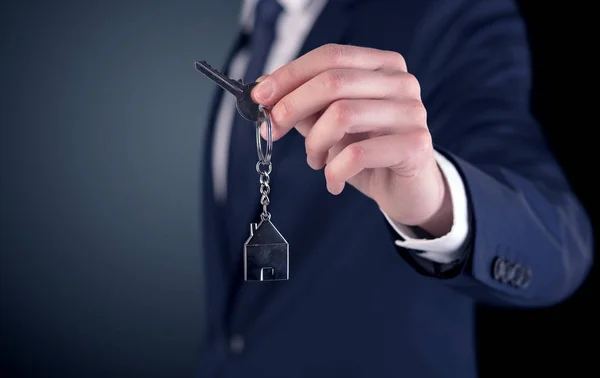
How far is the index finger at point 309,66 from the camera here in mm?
622

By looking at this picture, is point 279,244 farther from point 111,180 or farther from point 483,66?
point 111,180

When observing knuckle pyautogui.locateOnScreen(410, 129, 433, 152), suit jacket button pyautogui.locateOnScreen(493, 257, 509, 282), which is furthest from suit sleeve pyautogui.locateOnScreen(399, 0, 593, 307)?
knuckle pyautogui.locateOnScreen(410, 129, 433, 152)

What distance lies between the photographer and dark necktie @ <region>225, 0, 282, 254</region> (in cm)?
113

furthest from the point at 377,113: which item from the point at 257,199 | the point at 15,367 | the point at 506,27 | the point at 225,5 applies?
the point at 15,367

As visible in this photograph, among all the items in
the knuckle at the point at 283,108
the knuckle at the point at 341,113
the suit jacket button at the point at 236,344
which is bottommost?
the suit jacket button at the point at 236,344

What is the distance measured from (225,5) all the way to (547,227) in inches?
60.2

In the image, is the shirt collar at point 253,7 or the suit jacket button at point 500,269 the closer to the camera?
the suit jacket button at point 500,269

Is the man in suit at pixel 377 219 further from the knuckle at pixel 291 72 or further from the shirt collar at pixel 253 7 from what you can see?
the knuckle at pixel 291 72

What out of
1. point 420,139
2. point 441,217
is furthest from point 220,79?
point 441,217

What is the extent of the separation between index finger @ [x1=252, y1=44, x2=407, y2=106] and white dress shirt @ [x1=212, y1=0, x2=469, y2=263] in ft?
0.76

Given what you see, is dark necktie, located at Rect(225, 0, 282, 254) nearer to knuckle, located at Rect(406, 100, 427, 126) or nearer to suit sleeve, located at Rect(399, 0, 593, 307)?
suit sleeve, located at Rect(399, 0, 593, 307)

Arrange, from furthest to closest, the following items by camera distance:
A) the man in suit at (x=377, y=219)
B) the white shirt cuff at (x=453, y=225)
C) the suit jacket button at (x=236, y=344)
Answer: the suit jacket button at (x=236, y=344)
the man in suit at (x=377, y=219)
the white shirt cuff at (x=453, y=225)

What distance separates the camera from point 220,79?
0.62 meters

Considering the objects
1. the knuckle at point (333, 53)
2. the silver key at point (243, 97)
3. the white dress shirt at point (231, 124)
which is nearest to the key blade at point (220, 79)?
the silver key at point (243, 97)
